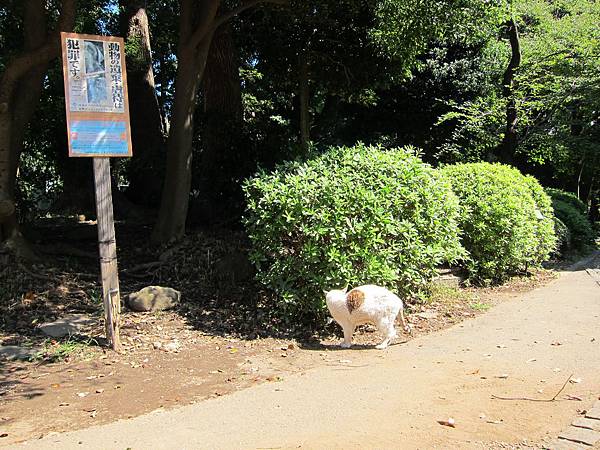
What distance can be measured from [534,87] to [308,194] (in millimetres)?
10918

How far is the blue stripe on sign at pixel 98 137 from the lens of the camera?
6023mm

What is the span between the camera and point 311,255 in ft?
22.5

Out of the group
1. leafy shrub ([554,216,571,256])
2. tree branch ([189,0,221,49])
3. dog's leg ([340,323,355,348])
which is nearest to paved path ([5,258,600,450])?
dog's leg ([340,323,355,348])

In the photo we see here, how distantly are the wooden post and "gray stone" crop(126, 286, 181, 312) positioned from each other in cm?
132

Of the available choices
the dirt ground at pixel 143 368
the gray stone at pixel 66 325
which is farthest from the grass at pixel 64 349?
the gray stone at pixel 66 325

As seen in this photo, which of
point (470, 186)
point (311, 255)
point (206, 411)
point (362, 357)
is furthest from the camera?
point (470, 186)

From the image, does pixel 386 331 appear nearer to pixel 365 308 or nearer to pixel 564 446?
pixel 365 308

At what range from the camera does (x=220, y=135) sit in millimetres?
11531

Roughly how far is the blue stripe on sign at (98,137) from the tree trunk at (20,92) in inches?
98.2

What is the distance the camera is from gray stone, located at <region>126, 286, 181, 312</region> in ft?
25.1

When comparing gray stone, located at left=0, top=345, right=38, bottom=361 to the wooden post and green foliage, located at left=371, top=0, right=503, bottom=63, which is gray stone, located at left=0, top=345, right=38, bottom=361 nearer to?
the wooden post

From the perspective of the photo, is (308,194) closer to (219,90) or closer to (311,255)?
(311,255)

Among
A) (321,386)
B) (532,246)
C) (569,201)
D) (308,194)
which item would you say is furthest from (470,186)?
(569,201)

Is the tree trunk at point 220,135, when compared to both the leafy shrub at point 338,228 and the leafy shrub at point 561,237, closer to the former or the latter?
the leafy shrub at point 338,228
